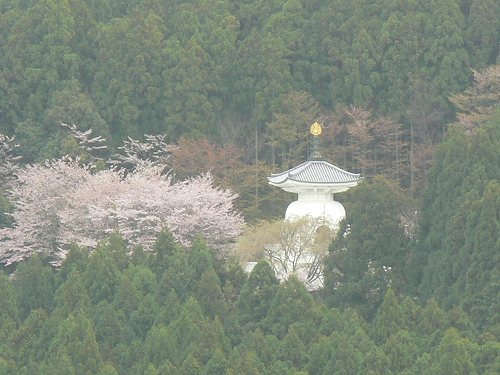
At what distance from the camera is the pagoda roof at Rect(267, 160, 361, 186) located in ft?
174

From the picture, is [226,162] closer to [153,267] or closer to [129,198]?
[129,198]

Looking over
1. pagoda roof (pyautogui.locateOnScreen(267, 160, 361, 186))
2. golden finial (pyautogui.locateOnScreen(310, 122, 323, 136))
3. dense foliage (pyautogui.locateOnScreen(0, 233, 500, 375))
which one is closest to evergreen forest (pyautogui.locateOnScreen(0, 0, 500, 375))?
dense foliage (pyautogui.locateOnScreen(0, 233, 500, 375))

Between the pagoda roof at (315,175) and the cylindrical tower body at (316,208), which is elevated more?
the pagoda roof at (315,175)

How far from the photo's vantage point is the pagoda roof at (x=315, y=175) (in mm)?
53125

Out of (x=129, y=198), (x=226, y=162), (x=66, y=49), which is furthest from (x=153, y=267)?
(x=66, y=49)

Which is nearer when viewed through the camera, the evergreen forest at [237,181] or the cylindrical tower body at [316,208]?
the evergreen forest at [237,181]

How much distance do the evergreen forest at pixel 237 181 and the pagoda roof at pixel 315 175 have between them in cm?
77

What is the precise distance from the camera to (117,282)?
45188 mm

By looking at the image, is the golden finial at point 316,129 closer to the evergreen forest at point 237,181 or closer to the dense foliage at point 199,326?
the evergreen forest at point 237,181

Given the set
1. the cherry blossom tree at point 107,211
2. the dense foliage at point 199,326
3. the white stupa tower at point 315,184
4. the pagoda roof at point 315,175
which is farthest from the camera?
the pagoda roof at point 315,175

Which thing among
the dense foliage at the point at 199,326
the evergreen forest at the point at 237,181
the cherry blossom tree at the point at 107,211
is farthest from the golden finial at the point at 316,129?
the dense foliage at the point at 199,326

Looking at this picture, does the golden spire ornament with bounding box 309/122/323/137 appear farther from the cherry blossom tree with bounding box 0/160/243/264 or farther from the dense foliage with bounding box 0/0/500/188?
the dense foliage with bounding box 0/0/500/188

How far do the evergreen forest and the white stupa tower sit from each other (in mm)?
788

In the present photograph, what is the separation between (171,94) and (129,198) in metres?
→ 6.52
